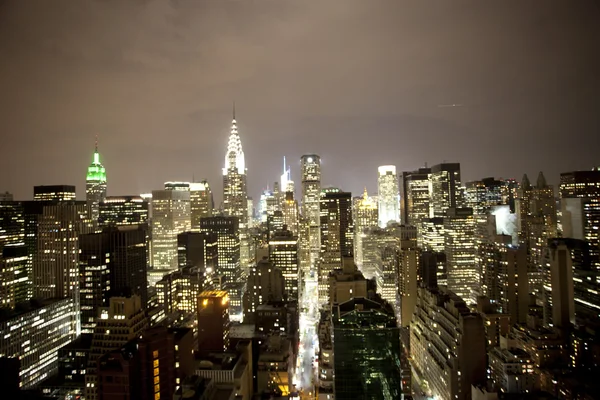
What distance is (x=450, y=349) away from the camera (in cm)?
1378

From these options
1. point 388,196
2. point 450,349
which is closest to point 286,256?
point 450,349

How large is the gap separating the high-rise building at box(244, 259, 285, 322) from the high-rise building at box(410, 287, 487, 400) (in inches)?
339

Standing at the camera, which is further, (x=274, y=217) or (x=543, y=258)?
A: (x=274, y=217)

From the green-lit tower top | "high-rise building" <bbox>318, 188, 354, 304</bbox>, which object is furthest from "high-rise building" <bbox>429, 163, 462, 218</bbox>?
the green-lit tower top

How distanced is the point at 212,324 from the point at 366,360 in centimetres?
672

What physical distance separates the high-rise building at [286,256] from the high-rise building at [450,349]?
38.5ft

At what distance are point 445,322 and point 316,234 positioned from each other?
3072 cm

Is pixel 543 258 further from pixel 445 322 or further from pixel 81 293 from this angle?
pixel 81 293

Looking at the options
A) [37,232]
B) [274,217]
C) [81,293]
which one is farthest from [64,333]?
[274,217]

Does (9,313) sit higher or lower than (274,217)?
lower

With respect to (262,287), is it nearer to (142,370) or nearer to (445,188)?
(142,370)

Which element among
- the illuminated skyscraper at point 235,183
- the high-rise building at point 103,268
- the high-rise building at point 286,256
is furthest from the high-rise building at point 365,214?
the high-rise building at point 103,268

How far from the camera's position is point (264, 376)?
1365 cm

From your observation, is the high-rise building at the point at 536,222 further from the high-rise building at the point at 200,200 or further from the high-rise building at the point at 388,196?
the high-rise building at the point at 200,200
